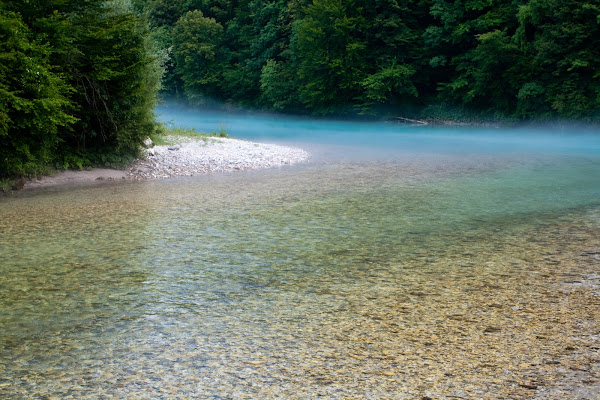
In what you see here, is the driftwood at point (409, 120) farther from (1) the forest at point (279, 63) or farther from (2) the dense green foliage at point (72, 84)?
(2) the dense green foliage at point (72, 84)

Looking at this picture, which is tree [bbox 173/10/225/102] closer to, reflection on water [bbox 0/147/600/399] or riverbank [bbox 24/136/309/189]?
riverbank [bbox 24/136/309/189]

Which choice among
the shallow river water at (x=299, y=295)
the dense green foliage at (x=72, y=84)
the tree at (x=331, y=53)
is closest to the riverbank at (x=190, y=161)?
the dense green foliage at (x=72, y=84)

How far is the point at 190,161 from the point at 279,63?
39.9 metres

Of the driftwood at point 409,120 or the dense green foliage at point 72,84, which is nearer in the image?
the dense green foliage at point 72,84

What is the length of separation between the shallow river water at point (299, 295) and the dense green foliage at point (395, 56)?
24386 mm

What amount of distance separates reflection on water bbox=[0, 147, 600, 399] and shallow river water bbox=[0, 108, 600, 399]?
21mm

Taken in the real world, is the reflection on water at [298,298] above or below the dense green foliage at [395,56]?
below

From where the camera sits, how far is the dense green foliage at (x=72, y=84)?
12430mm

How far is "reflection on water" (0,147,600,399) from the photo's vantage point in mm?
4445

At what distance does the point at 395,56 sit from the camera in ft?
153

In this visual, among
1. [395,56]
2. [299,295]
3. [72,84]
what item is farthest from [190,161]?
[395,56]

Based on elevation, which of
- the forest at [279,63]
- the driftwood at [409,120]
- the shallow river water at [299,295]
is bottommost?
the shallow river water at [299,295]

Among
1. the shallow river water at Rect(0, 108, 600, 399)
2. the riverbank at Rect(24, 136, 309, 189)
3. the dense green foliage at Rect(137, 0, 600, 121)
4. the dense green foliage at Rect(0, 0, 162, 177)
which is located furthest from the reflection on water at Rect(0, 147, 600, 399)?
the dense green foliage at Rect(137, 0, 600, 121)

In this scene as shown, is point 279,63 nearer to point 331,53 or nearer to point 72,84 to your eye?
point 331,53
